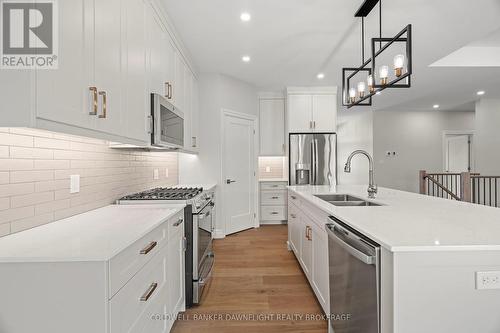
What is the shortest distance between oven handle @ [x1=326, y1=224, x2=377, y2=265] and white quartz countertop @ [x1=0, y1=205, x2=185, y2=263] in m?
1.03

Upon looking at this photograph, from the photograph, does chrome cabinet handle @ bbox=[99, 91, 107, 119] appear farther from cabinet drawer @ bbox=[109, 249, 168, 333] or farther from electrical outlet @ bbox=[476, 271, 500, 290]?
electrical outlet @ bbox=[476, 271, 500, 290]

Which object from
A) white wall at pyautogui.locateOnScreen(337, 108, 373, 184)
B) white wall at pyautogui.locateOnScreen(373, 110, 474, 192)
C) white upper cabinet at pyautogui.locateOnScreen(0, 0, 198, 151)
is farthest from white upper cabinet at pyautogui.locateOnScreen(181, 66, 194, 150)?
white wall at pyautogui.locateOnScreen(373, 110, 474, 192)

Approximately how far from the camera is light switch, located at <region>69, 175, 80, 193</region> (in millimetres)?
1669

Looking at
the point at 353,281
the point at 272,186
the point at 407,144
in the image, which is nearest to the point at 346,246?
the point at 353,281

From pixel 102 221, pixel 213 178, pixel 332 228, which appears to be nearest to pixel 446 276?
pixel 332 228

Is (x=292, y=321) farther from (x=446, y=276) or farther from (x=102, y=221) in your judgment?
(x=102, y=221)

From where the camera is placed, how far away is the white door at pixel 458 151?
793 centimetres

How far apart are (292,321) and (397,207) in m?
1.17

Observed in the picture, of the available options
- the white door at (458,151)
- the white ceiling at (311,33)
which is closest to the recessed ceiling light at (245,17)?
the white ceiling at (311,33)

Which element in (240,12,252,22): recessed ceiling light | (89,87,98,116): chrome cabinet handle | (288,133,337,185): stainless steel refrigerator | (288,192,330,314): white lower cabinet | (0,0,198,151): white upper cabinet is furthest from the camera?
(288,133,337,185): stainless steel refrigerator

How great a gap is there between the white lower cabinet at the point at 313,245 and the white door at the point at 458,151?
7.15m

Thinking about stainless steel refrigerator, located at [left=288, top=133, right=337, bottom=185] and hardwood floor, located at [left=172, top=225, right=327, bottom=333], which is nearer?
hardwood floor, located at [left=172, top=225, right=327, bottom=333]

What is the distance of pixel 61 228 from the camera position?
1389 millimetres

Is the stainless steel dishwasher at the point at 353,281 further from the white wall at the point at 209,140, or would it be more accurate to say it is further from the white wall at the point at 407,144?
the white wall at the point at 407,144
